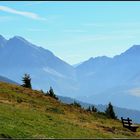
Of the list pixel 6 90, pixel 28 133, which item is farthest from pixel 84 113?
pixel 28 133

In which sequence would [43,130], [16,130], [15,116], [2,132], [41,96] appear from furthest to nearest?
[41,96], [15,116], [43,130], [16,130], [2,132]

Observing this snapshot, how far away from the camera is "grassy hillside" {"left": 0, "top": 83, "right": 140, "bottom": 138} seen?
43375mm

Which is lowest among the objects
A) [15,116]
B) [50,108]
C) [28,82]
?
[15,116]

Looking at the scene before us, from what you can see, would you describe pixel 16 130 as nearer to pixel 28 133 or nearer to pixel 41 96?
pixel 28 133

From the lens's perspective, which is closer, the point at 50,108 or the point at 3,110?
the point at 3,110

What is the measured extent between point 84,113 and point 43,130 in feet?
114

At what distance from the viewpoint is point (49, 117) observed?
53.8m

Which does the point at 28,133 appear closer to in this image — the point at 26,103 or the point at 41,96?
the point at 26,103

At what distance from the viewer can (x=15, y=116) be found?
46.0m

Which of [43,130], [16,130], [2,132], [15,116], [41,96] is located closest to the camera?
[2,132]

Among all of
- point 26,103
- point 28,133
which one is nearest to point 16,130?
point 28,133

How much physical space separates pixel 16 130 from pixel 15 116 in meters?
11.4

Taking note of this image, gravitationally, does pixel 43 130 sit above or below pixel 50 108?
below

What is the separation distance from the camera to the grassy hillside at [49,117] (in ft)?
142
